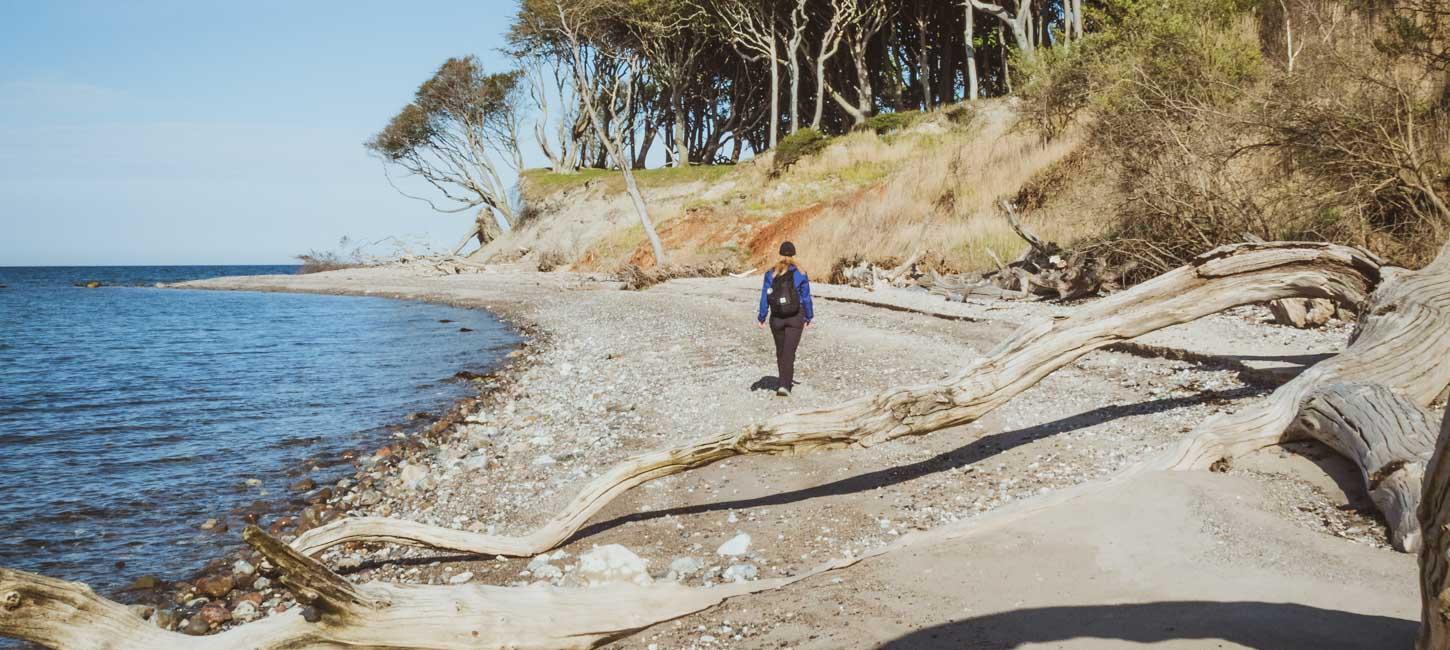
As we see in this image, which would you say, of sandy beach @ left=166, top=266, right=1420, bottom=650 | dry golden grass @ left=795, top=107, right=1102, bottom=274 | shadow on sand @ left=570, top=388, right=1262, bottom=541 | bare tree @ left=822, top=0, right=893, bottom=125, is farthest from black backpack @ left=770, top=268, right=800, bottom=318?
bare tree @ left=822, top=0, right=893, bottom=125

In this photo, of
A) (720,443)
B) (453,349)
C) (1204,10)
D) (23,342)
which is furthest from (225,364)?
(1204,10)

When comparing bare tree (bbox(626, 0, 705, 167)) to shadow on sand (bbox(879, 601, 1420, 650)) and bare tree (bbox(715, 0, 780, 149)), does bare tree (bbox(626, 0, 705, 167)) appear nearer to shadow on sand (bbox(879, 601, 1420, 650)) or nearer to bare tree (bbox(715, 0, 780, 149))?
bare tree (bbox(715, 0, 780, 149))

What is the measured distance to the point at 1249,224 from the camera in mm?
Answer: 11898

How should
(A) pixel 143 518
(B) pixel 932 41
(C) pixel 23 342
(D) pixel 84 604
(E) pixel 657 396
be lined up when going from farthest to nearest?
1. (B) pixel 932 41
2. (C) pixel 23 342
3. (E) pixel 657 396
4. (A) pixel 143 518
5. (D) pixel 84 604

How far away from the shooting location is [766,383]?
1023 centimetres

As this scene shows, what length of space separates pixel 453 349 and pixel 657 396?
1011 centimetres

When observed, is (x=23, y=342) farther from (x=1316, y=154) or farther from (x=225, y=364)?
(x=1316, y=154)

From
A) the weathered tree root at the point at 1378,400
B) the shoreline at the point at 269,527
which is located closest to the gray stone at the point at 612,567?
the shoreline at the point at 269,527

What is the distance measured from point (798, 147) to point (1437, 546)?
32264mm

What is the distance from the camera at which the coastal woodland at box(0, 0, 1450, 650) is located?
4.00 metres

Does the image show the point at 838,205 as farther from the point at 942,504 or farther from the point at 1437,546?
the point at 1437,546

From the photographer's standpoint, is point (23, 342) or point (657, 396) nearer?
point (657, 396)

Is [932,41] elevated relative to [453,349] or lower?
elevated

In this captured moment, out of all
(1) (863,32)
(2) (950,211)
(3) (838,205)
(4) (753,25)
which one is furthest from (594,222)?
(2) (950,211)
